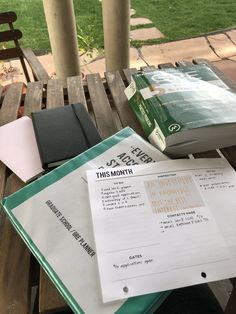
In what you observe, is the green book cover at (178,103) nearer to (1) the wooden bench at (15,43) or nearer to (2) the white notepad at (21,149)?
(2) the white notepad at (21,149)

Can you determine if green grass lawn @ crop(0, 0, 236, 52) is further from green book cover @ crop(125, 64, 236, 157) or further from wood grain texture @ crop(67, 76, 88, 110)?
green book cover @ crop(125, 64, 236, 157)

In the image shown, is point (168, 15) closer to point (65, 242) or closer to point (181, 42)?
point (181, 42)

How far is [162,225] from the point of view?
51 centimetres

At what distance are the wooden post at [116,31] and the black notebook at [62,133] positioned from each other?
1.14 m

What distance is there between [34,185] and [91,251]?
Result: 171 millimetres

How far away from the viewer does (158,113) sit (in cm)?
69

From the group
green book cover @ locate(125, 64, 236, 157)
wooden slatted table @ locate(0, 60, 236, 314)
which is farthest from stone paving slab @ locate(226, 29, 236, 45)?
green book cover @ locate(125, 64, 236, 157)

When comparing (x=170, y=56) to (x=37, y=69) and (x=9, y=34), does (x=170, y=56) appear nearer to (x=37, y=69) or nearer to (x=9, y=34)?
(x=37, y=69)

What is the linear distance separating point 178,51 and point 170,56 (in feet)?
0.48

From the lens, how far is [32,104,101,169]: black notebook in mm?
674

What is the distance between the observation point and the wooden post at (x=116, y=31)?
176 cm

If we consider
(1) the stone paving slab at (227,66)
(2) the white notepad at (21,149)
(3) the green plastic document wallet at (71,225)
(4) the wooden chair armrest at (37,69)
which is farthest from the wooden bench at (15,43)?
(1) the stone paving slab at (227,66)

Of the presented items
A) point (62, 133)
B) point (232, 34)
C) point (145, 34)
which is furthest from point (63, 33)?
point (232, 34)

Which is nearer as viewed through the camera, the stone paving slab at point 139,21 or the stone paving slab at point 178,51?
the stone paving slab at point 178,51
